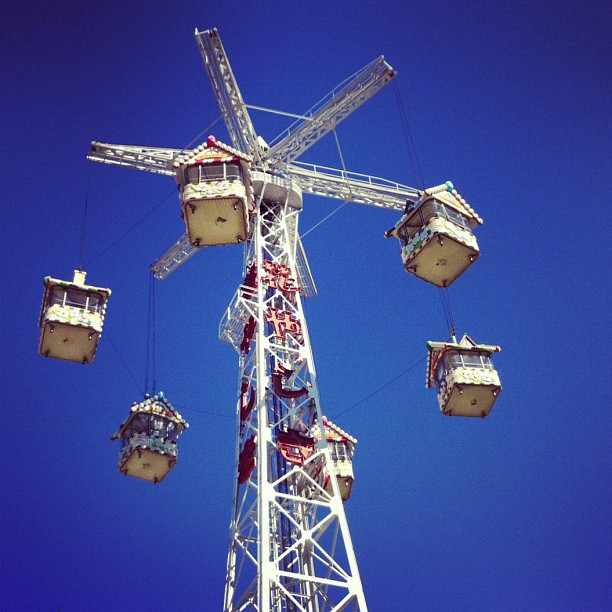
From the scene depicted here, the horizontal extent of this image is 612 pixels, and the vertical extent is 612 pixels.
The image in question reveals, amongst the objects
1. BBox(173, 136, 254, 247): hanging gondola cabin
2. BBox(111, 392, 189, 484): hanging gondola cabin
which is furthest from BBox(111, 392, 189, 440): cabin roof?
BBox(173, 136, 254, 247): hanging gondola cabin

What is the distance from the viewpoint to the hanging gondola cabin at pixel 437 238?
A: 16.8 meters

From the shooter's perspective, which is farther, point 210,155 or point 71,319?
point 210,155

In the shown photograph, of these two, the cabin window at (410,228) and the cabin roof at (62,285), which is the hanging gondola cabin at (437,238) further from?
the cabin roof at (62,285)

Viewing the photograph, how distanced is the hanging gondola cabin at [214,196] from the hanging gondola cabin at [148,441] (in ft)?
12.3

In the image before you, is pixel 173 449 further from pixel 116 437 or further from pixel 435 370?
pixel 435 370

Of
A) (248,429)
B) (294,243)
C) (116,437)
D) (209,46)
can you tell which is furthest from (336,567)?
(209,46)

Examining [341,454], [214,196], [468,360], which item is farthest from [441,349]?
[214,196]

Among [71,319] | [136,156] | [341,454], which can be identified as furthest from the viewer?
[136,156]

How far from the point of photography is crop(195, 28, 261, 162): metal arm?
20875mm

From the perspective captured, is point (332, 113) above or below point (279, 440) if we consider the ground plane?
above

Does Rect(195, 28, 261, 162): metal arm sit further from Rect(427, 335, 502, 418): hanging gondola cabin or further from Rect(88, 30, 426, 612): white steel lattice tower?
Rect(427, 335, 502, 418): hanging gondola cabin

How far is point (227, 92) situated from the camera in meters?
21.2

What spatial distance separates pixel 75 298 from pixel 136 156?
6.10 meters

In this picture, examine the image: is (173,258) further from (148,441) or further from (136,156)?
(148,441)
